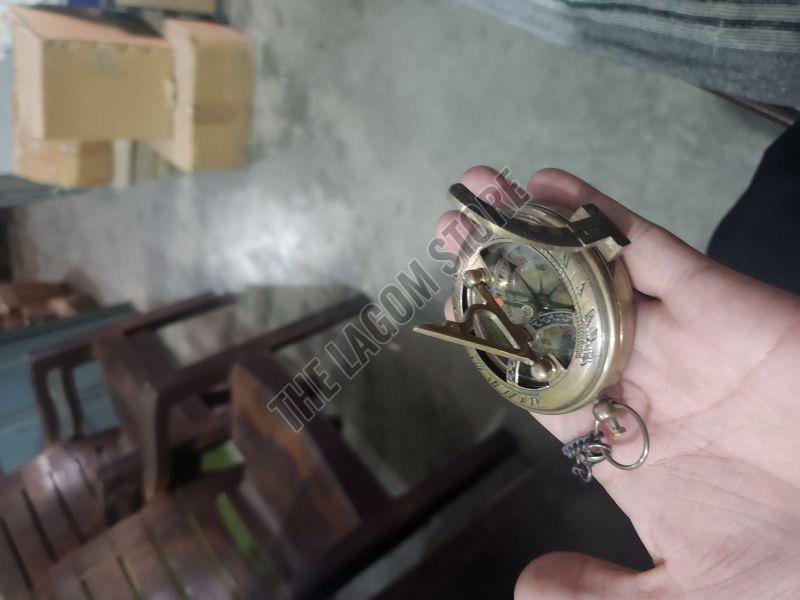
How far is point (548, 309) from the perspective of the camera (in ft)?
1.89

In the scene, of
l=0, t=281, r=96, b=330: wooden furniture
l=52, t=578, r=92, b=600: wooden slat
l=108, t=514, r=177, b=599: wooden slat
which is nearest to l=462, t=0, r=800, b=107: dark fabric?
l=108, t=514, r=177, b=599: wooden slat

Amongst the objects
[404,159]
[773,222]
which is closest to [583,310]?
[773,222]

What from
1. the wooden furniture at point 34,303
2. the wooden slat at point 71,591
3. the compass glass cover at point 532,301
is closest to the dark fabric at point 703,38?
the compass glass cover at point 532,301

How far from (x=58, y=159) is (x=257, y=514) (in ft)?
3.62

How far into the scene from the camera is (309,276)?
4.86 feet

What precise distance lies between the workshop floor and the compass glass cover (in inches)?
15.6

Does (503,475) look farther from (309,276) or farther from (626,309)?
(626,309)

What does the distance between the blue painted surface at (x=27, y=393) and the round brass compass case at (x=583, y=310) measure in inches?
57.6

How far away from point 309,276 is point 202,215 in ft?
1.64

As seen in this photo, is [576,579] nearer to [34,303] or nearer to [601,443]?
[601,443]

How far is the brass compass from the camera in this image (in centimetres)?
52

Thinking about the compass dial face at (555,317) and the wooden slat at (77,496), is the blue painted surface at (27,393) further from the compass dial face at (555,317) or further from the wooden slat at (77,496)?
the compass dial face at (555,317)

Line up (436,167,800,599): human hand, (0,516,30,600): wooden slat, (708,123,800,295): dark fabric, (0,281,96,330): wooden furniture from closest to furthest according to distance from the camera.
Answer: (436,167,800,599): human hand, (708,123,800,295): dark fabric, (0,516,30,600): wooden slat, (0,281,96,330): wooden furniture

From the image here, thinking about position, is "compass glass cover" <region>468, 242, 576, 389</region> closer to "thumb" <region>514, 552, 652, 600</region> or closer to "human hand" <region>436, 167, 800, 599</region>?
"human hand" <region>436, 167, 800, 599</region>
